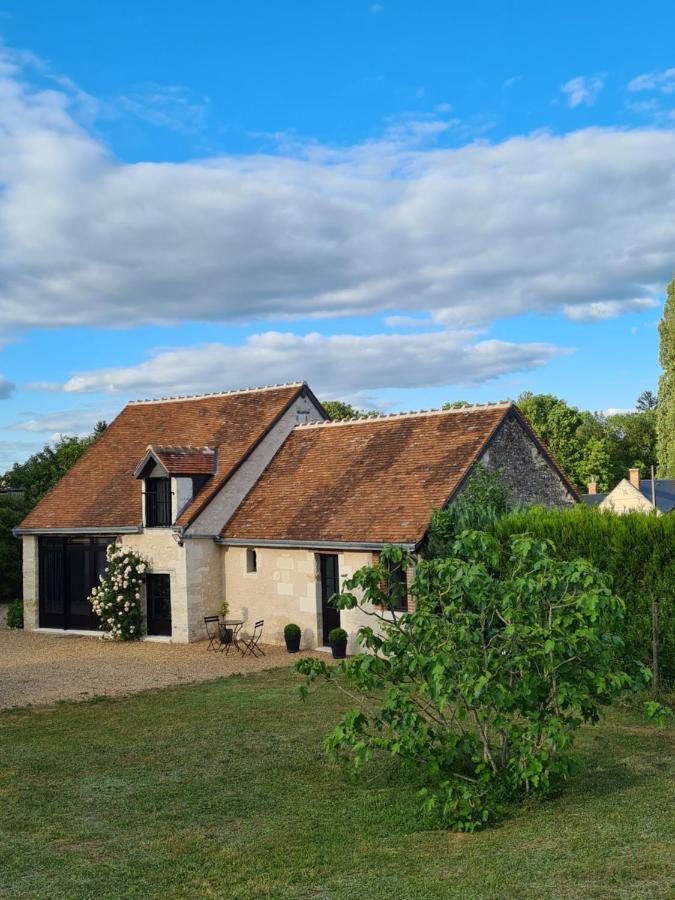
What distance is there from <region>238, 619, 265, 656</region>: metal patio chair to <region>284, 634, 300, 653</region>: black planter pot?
0.65m

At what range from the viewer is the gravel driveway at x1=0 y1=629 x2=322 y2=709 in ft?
55.1

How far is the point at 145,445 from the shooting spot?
2672 cm

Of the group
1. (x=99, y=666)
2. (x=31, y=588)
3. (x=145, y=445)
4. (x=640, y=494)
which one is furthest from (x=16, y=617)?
(x=640, y=494)

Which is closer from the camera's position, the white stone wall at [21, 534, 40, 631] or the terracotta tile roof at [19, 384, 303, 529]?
the terracotta tile roof at [19, 384, 303, 529]

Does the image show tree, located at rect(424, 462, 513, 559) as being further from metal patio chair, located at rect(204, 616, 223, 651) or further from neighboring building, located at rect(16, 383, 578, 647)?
metal patio chair, located at rect(204, 616, 223, 651)

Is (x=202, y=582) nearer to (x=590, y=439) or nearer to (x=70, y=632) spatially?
(x=70, y=632)

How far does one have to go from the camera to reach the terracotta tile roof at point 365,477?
19672 mm

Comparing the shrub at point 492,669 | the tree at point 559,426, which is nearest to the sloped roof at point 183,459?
the shrub at point 492,669

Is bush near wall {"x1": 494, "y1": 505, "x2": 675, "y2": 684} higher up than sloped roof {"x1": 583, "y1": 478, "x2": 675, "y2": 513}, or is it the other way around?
sloped roof {"x1": 583, "y1": 478, "x2": 675, "y2": 513}

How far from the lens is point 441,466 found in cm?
2041

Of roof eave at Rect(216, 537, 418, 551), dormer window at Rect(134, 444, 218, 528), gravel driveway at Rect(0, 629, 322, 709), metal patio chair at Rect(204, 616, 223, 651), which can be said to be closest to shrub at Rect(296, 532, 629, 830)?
roof eave at Rect(216, 537, 418, 551)

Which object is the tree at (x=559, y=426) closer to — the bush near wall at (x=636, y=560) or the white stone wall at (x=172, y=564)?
the white stone wall at (x=172, y=564)

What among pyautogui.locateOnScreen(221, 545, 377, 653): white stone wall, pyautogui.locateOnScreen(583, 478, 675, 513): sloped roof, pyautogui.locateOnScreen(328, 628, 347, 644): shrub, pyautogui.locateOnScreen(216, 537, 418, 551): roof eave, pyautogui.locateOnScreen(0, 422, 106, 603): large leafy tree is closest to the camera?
pyautogui.locateOnScreen(216, 537, 418, 551): roof eave

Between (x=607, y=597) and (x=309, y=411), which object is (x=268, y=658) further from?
(x=607, y=597)
